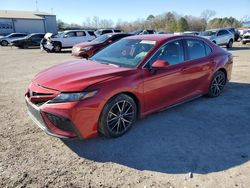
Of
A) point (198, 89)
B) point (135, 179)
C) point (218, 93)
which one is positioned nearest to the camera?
point (135, 179)

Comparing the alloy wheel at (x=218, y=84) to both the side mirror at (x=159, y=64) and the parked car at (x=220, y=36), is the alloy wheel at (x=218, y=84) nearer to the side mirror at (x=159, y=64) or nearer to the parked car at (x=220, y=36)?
the side mirror at (x=159, y=64)

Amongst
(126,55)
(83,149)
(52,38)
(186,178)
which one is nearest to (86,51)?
(52,38)

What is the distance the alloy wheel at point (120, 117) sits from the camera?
4.00 metres

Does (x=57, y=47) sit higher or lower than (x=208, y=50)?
lower

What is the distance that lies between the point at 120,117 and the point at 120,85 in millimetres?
548

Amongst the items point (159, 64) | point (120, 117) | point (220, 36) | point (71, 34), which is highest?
point (159, 64)

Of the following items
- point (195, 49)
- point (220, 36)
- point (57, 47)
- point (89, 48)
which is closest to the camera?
point (195, 49)

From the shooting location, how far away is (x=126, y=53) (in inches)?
191

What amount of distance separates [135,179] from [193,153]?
1.04 metres

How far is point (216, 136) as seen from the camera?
13.8 ft

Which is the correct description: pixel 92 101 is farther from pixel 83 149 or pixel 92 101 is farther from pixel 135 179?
pixel 135 179

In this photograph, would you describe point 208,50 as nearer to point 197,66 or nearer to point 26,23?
point 197,66

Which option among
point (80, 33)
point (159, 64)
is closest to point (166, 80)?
point (159, 64)

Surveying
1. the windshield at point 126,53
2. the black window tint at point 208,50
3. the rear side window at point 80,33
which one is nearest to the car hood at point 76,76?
the windshield at point 126,53
